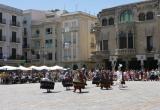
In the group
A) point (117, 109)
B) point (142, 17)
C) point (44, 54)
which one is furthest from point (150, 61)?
point (117, 109)

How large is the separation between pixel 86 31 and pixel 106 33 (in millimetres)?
9135

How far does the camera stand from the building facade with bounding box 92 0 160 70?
2265 inches

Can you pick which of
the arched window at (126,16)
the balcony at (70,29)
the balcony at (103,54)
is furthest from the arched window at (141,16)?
the balcony at (70,29)

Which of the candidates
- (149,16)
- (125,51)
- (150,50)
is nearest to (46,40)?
(125,51)

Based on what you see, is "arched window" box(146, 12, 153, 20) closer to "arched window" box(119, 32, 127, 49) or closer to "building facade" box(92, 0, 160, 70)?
"building facade" box(92, 0, 160, 70)

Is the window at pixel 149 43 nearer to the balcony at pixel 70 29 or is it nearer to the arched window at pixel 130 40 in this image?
the arched window at pixel 130 40

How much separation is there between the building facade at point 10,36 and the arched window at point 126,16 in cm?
1899

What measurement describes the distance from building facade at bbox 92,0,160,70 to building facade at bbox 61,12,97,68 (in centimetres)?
628

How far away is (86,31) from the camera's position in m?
72.1

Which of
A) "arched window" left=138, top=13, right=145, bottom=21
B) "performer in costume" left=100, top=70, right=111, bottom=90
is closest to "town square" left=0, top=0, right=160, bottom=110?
"arched window" left=138, top=13, right=145, bottom=21

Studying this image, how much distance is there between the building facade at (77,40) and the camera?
70500 millimetres

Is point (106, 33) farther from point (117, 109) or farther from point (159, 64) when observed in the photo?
point (117, 109)

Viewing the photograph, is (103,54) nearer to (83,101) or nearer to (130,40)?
(130,40)

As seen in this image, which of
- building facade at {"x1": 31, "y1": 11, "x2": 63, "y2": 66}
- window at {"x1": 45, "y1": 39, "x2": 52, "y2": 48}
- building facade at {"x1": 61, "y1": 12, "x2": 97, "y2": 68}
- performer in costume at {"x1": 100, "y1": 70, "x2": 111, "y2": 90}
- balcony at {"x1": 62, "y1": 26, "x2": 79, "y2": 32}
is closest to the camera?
performer in costume at {"x1": 100, "y1": 70, "x2": 111, "y2": 90}
